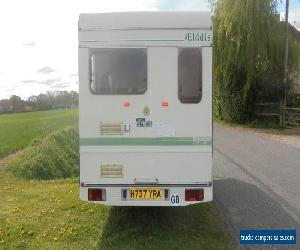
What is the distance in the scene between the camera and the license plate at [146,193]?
19.0 feet

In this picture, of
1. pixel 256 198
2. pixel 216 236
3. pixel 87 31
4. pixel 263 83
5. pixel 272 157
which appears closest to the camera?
pixel 87 31

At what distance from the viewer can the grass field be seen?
19.6 feet

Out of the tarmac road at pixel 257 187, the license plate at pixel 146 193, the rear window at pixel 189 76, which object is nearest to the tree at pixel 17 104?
the tarmac road at pixel 257 187

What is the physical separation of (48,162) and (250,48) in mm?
14834

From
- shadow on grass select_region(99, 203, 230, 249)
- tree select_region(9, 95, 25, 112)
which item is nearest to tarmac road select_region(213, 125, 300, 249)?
shadow on grass select_region(99, 203, 230, 249)

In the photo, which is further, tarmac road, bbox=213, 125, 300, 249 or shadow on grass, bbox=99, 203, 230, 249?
tarmac road, bbox=213, 125, 300, 249

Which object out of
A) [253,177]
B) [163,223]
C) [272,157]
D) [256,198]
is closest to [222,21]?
[272,157]

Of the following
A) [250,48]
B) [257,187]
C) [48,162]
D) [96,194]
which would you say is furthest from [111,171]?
[250,48]

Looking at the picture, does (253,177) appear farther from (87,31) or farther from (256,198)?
(87,31)

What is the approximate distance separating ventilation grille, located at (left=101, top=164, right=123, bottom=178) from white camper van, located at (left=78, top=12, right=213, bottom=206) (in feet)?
0.05

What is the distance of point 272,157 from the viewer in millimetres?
13477

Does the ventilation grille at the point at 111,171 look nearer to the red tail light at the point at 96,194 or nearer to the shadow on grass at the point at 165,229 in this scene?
the red tail light at the point at 96,194

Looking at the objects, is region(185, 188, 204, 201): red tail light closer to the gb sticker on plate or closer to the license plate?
the gb sticker on plate

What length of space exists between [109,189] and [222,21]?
67.9 feet
